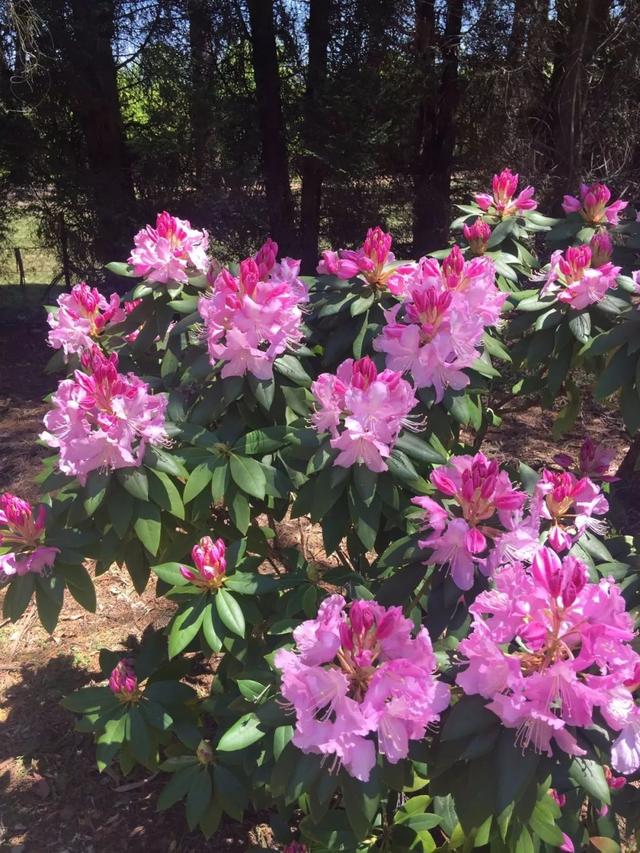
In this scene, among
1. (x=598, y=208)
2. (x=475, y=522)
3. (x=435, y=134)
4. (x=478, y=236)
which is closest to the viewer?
(x=475, y=522)

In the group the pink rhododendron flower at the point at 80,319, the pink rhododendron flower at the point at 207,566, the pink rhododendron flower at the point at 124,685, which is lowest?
the pink rhododendron flower at the point at 124,685

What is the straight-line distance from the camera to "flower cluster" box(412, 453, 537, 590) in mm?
1130

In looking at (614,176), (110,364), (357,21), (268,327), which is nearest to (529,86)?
(614,176)

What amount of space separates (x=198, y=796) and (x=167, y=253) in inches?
48.2

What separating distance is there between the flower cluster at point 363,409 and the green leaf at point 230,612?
1.24ft

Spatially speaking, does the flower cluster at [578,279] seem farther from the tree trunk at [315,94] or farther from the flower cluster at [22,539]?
the tree trunk at [315,94]

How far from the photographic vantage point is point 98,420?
51.2 inches

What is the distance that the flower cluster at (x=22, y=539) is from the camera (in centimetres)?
148

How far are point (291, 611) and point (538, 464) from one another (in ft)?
9.17

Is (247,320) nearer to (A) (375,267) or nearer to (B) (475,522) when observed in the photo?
(A) (375,267)

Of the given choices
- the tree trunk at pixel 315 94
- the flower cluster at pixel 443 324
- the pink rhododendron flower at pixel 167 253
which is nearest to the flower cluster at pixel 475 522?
the flower cluster at pixel 443 324

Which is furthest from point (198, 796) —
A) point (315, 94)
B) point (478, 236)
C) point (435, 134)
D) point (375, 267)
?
point (435, 134)

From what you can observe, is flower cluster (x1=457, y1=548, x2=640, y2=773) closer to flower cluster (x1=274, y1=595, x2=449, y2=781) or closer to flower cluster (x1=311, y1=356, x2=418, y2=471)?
flower cluster (x1=274, y1=595, x2=449, y2=781)

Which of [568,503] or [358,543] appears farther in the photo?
[358,543]
